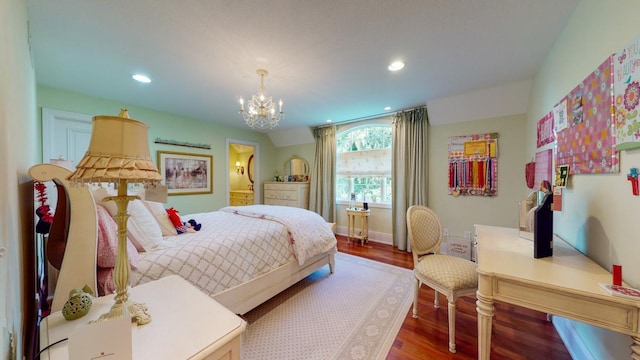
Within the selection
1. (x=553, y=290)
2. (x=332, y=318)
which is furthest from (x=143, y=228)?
(x=553, y=290)

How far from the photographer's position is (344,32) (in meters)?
1.76

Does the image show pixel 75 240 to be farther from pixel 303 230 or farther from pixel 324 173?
pixel 324 173

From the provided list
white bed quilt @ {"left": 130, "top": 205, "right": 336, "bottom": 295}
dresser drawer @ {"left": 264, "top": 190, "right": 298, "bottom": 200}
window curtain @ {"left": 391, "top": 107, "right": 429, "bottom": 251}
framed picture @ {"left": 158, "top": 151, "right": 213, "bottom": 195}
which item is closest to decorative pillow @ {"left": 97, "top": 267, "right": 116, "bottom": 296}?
white bed quilt @ {"left": 130, "top": 205, "right": 336, "bottom": 295}

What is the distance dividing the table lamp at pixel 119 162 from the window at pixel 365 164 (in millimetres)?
3918

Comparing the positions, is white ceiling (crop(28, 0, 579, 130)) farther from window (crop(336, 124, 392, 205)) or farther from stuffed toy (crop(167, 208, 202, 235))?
stuffed toy (crop(167, 208, 202, 235))

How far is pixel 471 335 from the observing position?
1.73 meters

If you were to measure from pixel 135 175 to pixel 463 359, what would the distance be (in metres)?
2.19

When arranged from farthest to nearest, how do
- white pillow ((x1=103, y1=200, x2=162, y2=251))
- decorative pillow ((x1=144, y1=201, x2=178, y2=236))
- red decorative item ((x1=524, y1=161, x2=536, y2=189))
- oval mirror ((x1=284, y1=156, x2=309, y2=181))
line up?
1. oval mirror ((x1=284, y1=156, x2=309, y2=181))
2. red decorative item ((x1=524, y1=161, x2=536, y2=189))
3. decorative pillow ((x1=144, y1=201, x2=178, y2=236))
4. white pillow ((x1=103, y1=200, x2=162, y2=251))

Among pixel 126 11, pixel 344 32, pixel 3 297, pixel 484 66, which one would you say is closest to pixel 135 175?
pixel 3 297

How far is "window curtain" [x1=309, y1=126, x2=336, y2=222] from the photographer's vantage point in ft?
15.4

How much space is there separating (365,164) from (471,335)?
3137mm

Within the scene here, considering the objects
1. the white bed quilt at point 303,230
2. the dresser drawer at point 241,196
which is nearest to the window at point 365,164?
the white bed quilt at point 303,230

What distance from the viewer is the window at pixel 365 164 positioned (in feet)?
13.9

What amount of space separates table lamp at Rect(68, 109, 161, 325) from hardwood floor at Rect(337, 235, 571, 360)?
5.67 feet
